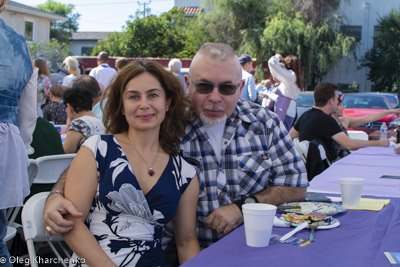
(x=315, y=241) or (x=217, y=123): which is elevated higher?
(x=217, y=123)

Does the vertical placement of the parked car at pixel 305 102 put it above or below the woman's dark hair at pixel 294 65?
below

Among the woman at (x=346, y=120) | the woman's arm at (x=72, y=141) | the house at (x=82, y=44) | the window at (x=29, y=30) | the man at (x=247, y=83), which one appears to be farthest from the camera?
the house at (x=82, y=44)

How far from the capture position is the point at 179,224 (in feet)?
6.76

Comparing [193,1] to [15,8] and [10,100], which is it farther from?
[10,100]

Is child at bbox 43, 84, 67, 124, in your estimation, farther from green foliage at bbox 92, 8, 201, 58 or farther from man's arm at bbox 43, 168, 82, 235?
green foliage at bbox 92, 8, 201, 58

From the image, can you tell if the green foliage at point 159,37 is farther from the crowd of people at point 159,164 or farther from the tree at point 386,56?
the crowd of people at point 159,164

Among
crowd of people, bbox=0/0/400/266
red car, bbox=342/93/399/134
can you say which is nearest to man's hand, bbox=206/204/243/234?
crowd of people, bbox=0/0/400/266

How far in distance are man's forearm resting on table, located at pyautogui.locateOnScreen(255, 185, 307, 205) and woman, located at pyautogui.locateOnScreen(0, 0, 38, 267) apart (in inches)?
52.3

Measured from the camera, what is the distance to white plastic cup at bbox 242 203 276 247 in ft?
4.98

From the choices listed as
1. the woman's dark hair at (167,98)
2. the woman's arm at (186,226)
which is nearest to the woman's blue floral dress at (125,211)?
the woman's arm at (186,226)

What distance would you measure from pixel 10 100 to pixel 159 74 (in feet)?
2.91

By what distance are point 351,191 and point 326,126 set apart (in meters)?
2.77

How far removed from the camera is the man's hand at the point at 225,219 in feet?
6.66

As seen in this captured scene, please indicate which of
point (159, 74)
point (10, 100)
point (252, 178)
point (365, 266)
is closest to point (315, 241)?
Answer: point (365, 266)
